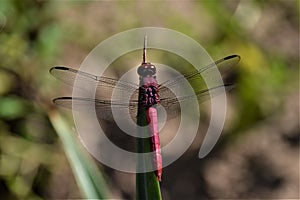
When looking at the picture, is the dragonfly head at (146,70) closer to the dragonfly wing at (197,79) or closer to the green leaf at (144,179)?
the dragonfly wing at (197,79)

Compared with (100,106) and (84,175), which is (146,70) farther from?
(84,175)

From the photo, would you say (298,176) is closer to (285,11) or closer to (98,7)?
(285,11)

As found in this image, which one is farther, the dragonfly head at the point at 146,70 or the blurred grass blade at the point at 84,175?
the dragonfly head at the point at 146,70

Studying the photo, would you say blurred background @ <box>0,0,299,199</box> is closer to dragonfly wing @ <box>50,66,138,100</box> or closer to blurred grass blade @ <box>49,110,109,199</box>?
dragonfly wing @ <box>50,66,138,100</box>

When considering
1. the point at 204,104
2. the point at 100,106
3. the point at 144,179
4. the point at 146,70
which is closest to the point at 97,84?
the point at 100,106

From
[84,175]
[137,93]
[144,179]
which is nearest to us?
[144,179]

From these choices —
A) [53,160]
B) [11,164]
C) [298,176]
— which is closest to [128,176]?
[53,160]

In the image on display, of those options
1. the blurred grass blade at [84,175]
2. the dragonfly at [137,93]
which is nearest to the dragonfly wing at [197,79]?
the dragonfly at [137,93]
